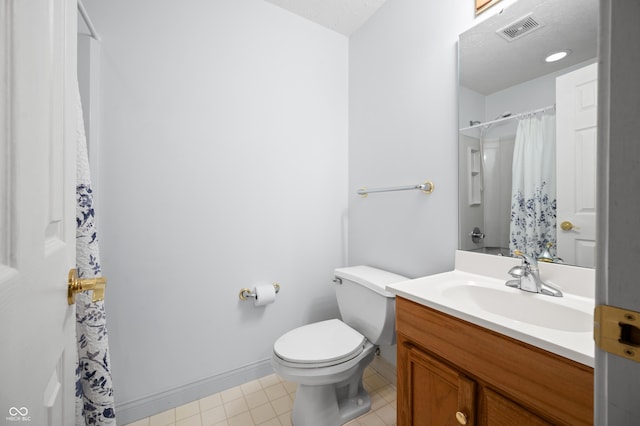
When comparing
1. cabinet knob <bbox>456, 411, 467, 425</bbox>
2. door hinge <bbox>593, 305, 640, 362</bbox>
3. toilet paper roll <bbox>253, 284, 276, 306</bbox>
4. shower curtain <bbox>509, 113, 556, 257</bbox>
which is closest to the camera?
door hinge <bbox>593, 305, 640, 362</bbox>

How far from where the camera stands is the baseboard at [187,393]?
129 centimetres

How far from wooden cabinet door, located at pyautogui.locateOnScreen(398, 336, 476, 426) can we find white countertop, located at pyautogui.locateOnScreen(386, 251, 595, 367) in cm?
20

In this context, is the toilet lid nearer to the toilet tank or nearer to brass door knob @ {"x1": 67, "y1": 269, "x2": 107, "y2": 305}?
the toilet tank

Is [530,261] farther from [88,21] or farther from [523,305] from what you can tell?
[88,21]

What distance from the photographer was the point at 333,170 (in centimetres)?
189

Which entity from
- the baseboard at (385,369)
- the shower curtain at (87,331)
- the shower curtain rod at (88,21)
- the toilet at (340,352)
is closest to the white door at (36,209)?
the shower curtain at (87,331)

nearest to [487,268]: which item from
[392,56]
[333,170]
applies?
[333,170]

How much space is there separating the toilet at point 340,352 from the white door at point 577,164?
72 cm

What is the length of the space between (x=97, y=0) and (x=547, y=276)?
89.9 inches

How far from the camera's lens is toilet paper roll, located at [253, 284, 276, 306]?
1530 mm

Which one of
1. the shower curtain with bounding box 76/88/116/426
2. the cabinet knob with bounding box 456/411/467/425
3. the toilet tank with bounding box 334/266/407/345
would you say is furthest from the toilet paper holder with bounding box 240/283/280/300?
the cabinet knob with bounding box 456/411/467/425

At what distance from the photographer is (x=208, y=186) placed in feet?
4.83

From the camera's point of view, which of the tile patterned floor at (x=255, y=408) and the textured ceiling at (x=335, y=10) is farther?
the textured ceiling at (x=335, y=10)

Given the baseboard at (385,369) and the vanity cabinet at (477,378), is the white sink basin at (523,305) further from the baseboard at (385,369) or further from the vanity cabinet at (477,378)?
the baseboard at (385,369)
